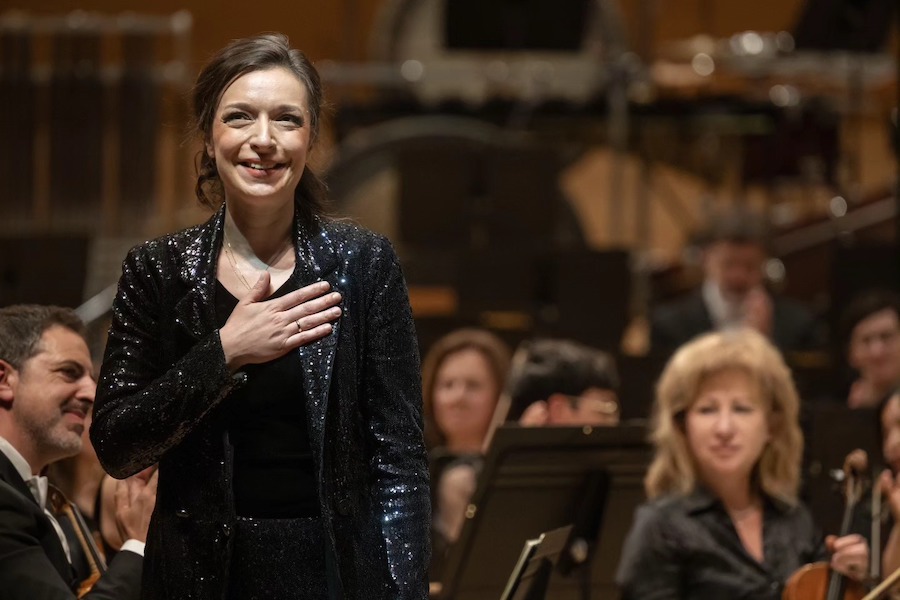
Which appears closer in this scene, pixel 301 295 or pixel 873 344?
pixel 301 295

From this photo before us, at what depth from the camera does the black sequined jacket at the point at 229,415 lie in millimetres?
2148

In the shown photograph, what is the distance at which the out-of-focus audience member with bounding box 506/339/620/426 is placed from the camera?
15.9 ft

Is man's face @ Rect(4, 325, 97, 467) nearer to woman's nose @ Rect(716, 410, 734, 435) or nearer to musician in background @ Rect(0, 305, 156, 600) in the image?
musician in background @ Rect(0, 305, 156, 600)

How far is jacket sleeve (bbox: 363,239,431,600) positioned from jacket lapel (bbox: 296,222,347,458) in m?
0.06

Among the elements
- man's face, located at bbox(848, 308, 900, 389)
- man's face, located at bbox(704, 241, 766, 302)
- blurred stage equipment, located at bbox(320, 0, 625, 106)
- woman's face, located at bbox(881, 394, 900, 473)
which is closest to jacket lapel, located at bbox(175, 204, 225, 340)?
woman's face, located at bbox(881, 394, 900, 473)

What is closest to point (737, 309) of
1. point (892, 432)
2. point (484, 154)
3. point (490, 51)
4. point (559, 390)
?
point (484, 154)

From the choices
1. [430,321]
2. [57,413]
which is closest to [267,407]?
[57,413]

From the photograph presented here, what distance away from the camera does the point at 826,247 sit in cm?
888

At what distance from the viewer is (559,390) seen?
4.91 m

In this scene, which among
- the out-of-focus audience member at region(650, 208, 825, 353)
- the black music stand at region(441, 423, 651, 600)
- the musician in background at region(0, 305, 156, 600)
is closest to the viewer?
the musician in background at region(0, 305, 156, 600)

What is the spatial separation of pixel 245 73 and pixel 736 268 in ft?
17.2

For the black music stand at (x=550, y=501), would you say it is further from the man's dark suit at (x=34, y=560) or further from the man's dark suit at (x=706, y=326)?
the man's dark suit at (x=706, y=326)

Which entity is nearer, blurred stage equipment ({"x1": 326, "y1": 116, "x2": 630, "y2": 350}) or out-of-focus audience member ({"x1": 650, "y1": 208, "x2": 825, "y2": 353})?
blurred stage equipment ({"x1": 326, "y1": 116, "x2": 630, "y2": 350})

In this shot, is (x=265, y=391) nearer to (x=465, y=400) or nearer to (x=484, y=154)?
(x=465, y=400)
